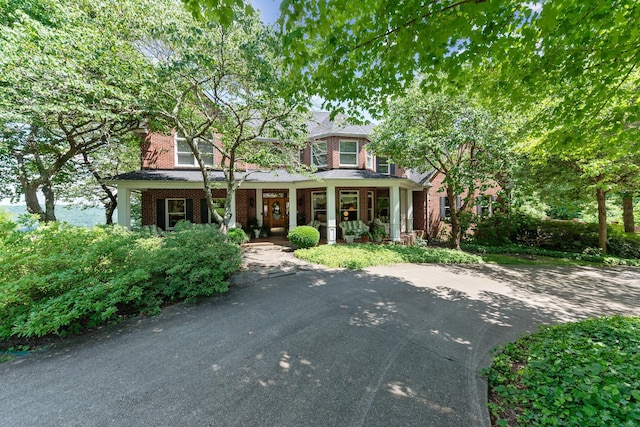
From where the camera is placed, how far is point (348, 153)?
49.5 feet

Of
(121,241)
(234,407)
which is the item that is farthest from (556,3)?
(121,241)

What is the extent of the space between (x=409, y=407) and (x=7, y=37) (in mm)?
11150

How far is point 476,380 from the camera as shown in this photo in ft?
10.3

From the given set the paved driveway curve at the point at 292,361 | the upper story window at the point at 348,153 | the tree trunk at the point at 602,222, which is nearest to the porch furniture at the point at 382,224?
the upper story window at the point at 348,153

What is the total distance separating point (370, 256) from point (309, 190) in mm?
7716

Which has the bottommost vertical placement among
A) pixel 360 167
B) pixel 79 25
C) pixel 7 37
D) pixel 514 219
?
pixel 514 219

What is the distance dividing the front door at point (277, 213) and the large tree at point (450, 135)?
8.00m

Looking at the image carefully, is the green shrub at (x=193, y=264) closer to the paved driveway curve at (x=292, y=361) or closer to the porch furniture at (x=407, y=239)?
the paved driveway curve at (x=292, y=361)

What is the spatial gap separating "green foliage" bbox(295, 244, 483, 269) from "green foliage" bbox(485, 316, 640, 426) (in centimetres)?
563

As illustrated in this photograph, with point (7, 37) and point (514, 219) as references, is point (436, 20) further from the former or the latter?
point (514, 219)

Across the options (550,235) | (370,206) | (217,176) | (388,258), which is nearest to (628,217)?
(550,235)

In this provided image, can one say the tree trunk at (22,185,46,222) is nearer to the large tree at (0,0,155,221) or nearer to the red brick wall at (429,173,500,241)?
the large tree at (0,0,155,221)

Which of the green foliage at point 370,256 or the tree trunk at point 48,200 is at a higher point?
the tree trunk at point 48,200

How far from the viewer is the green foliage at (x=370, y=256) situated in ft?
30.2
